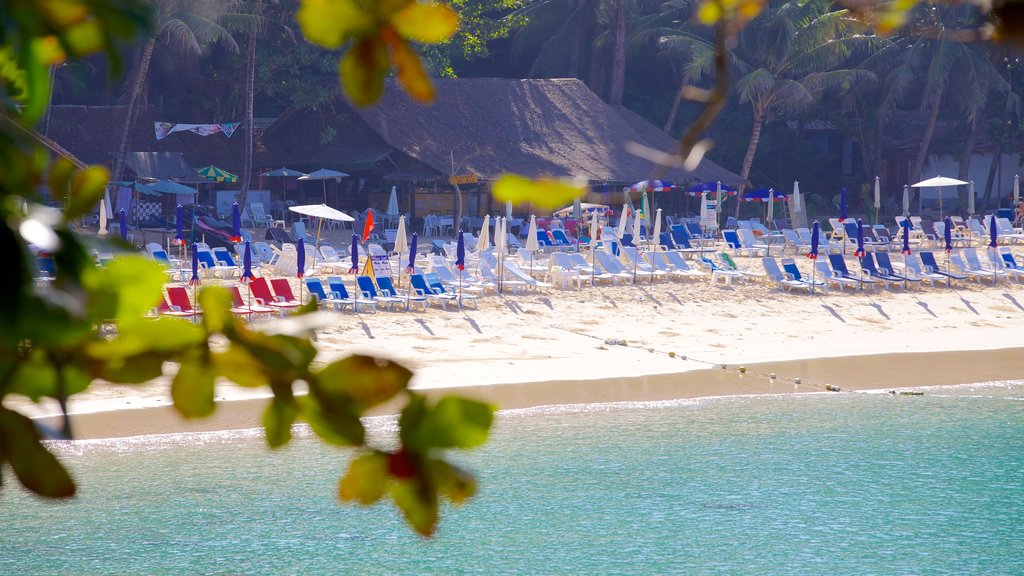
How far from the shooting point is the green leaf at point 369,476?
939 mm

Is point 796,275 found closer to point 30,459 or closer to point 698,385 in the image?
point 698,385

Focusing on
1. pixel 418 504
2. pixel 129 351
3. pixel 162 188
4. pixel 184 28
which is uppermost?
pixel 184 28

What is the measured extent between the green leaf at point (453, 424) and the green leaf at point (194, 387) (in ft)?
0.54

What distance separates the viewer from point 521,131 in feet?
113

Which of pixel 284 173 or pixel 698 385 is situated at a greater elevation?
pixel 284 173

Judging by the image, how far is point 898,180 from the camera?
40719 mm

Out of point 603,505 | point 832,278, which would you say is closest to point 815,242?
point 832,278

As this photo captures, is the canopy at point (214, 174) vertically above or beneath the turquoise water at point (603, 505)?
above

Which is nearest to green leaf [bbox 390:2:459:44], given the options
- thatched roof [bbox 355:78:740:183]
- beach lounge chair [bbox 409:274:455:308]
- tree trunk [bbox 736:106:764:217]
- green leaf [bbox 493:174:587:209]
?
green leaf [bbox 493:174:587:209]

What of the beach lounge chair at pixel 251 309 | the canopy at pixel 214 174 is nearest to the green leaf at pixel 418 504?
the beach lounge chair at pixel 251 309

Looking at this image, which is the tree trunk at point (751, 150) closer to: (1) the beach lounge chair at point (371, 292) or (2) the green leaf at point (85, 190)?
(1) the beach lounge chair at point (371, 292)

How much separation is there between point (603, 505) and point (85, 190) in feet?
38.3

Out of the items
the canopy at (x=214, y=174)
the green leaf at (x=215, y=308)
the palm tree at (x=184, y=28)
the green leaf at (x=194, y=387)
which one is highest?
the palm tree at (x=184, y=28)

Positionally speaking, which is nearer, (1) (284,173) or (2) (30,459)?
(2) (30,459)
